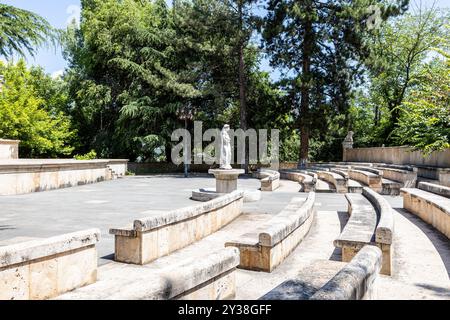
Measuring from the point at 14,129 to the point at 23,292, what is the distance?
2894cm

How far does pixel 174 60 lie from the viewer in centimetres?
3262

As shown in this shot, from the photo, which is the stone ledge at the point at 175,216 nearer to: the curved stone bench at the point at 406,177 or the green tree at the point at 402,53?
the curved stone bench at the point at 406,177

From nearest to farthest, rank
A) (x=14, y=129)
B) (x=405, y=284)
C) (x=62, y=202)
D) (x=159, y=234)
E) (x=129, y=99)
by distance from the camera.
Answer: (x=405, y=284) → (x=159, y=234) → (x=62, y=202) → (x=14, y=129) → (x=129, y=99)

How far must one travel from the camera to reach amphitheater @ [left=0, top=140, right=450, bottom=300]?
379cm

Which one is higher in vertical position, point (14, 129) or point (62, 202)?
point (14, 129)

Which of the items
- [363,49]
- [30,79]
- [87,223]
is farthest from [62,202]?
[30,79]

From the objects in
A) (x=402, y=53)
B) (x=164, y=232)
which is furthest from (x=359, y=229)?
(x=402, y=53)

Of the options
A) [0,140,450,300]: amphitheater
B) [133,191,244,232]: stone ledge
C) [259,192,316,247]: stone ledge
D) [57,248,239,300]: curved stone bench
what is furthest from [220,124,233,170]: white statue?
[57,248,239,300]: curved stone bench

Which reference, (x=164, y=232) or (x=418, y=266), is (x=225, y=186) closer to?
(x=164, y=232)

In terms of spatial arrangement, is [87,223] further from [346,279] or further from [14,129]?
[14,129]

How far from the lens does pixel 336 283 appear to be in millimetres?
3135

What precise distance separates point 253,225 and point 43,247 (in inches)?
231

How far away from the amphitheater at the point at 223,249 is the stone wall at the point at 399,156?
376 centimetres

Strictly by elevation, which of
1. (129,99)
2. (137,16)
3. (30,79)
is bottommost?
(129,99)
